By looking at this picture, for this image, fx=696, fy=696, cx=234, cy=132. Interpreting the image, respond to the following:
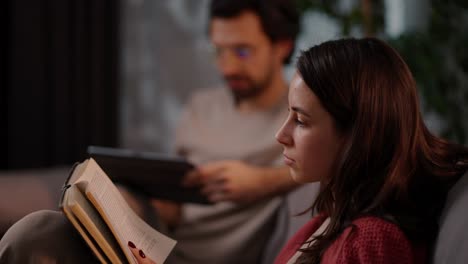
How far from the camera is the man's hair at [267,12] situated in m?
2.01

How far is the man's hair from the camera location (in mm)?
2014

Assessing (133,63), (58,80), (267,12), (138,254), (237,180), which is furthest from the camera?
(133,63)

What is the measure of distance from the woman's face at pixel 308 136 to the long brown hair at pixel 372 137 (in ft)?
0.04

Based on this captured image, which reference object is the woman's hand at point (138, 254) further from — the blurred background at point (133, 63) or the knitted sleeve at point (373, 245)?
the blurred background at point (133, 63)

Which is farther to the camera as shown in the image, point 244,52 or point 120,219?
point 244,52

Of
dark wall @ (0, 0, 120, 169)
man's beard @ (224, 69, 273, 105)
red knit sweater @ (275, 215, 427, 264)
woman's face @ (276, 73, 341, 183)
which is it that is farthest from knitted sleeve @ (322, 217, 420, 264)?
dark wall @ (0, 0, 120, 169)

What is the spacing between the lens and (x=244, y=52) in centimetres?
203

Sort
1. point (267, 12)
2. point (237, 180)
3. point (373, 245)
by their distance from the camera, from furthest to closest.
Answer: point (267, 12), point (237, 180), point (373, 245)

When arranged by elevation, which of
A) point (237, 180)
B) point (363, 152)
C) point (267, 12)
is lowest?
point (237, 180)

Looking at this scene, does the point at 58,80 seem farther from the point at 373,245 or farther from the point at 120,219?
the point at 373,245

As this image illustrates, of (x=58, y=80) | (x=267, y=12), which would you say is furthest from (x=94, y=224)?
(x=58, y=80)

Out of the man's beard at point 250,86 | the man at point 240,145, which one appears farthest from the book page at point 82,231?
the man's beard at point 250,86

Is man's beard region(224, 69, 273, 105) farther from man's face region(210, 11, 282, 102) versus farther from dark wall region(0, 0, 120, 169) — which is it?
dark wall region(0, 0, 120, 169)

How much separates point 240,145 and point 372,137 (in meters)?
1.02
